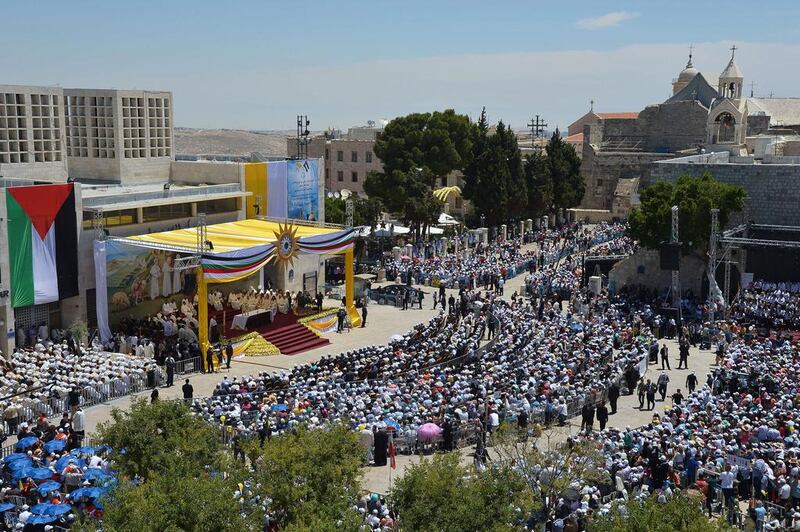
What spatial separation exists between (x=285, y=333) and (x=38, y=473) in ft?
58.8

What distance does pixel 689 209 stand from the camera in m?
41.6

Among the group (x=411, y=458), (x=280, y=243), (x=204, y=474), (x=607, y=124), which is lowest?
(x=411, y=458)

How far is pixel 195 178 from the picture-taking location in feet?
141

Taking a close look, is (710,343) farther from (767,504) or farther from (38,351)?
(38,351)

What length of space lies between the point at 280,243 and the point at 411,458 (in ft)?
48.2

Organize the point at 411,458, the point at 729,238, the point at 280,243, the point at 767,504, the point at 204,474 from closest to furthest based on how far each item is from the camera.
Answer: the point at 204,474, the point at 767,504, the point at 411,458, the point at 280,243, the point at 729,238

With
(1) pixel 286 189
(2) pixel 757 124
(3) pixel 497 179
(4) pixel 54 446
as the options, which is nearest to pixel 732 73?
(2) pixel 757 124

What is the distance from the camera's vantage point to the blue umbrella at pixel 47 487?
18141 mm

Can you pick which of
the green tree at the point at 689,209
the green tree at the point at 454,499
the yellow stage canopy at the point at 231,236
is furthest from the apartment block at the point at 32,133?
the green tree at the point at 689,209

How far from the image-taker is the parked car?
1746 inches

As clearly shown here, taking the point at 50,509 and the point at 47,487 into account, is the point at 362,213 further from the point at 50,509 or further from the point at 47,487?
the point at 50,509

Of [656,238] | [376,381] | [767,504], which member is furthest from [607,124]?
[767,504]

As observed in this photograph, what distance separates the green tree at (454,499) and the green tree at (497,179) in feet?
154

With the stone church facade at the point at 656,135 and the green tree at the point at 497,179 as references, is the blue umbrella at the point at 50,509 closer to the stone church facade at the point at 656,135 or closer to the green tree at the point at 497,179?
the green tree at the point at 497,179
